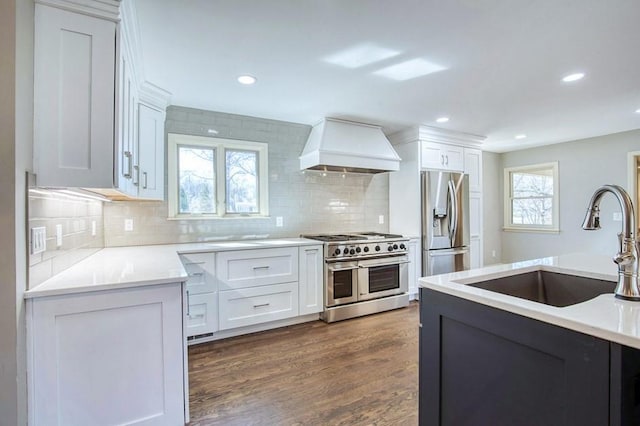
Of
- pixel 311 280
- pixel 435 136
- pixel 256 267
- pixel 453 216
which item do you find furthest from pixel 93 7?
pixel 453 216

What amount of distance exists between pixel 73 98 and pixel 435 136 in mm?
4023

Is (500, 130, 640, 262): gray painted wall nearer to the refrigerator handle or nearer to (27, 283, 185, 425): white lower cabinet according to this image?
the refrigerator handle

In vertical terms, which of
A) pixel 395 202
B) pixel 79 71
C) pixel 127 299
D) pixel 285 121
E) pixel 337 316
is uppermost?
pixel 285 121

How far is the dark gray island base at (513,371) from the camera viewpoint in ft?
2.77

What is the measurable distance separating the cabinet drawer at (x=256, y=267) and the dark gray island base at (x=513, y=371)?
1949 mm

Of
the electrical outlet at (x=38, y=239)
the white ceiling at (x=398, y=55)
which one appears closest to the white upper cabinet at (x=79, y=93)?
the electrical outlet at (x=38, y=239)

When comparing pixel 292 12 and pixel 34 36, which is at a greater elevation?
pixel 292 12

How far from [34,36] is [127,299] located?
1264 mm

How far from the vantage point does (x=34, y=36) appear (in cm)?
140

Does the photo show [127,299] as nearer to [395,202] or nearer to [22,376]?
[22,376]

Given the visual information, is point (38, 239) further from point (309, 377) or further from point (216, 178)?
point (216, 178)

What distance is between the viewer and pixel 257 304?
307cm

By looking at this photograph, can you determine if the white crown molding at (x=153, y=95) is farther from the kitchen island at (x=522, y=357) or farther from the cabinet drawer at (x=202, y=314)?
the kitchen island at (x=522, y=357)

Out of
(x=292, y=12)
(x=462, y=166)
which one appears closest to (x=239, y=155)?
(x=292, y=12)
